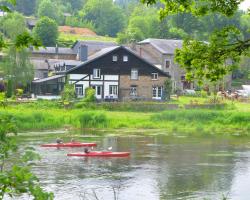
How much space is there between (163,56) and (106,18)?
60428 millimetres

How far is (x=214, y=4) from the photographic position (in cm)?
805

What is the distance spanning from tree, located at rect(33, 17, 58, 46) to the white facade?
3248 cm

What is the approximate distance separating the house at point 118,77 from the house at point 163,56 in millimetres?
7777

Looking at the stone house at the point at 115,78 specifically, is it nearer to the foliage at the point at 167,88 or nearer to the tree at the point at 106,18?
the foliage at the point at 167,88

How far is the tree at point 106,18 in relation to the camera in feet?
400

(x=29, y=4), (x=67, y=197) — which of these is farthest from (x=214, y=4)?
(x=29, y=4)

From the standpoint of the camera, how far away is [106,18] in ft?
411

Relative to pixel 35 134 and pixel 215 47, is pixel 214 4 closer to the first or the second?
pixel 215 47

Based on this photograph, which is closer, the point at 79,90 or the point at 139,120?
the point at 139,120

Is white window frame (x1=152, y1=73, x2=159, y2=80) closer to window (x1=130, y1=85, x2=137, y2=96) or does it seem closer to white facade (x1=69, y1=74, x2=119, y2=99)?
window (x1=130, y1=85, x2=137, y2=96)

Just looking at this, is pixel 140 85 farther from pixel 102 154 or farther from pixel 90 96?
pixel 102 154

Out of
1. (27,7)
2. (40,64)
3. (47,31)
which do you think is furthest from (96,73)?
(27,7)

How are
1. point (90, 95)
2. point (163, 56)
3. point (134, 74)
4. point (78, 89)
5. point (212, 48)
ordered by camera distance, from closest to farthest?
point (212, 48) < point (90, 95) < point (78, 89) < point (134, 74) < point (163, 56)

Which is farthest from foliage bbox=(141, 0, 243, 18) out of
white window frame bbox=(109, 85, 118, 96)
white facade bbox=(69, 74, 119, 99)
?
white window frame bbox=(109, 85, 118, 96)
